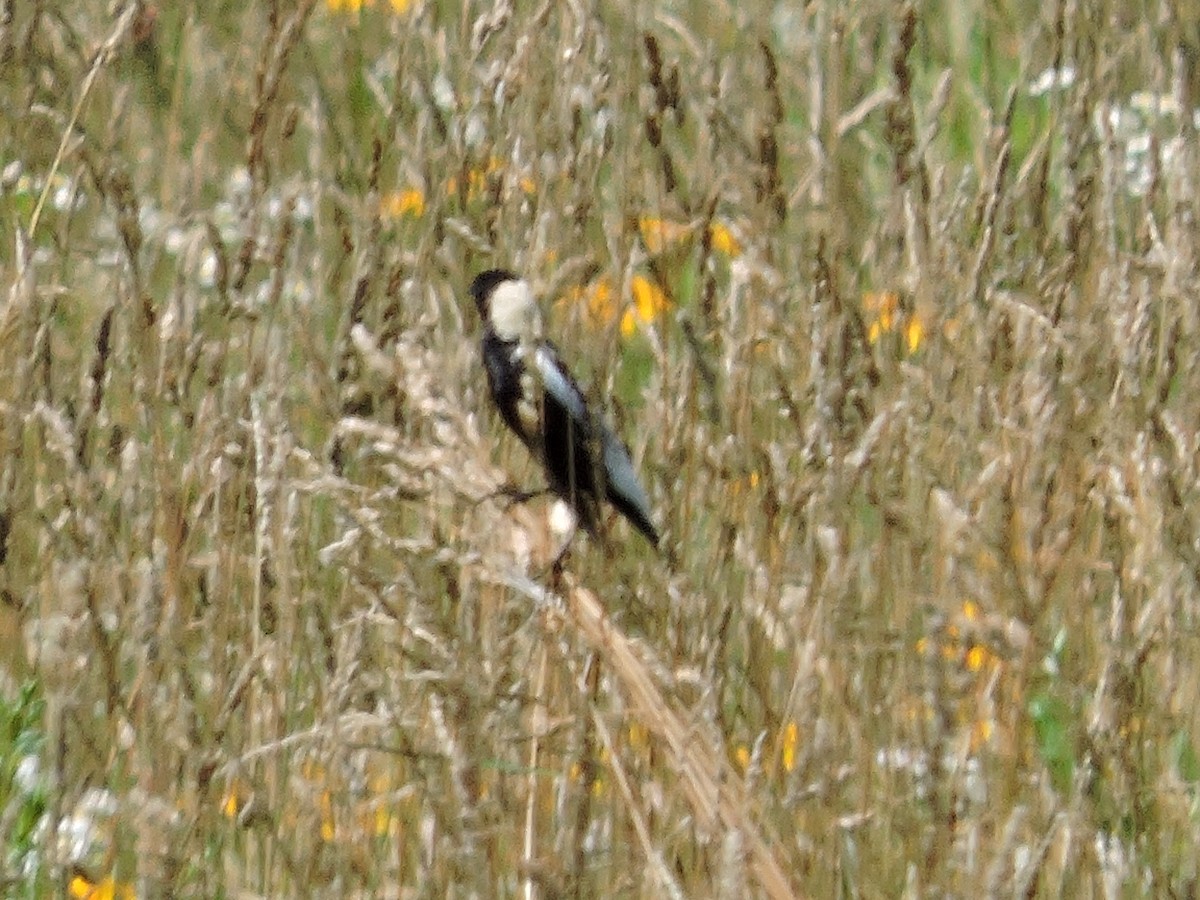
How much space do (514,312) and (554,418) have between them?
0.14m

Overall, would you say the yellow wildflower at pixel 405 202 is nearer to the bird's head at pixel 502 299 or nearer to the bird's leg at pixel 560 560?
the bird's head at pixel 502 299

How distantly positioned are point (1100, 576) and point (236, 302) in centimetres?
96

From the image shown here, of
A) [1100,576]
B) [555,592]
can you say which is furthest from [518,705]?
[1100,576]

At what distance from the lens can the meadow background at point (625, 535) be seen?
4.96 feet

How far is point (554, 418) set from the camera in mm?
2311

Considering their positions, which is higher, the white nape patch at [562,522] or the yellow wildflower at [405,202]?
the yellow wildflower at [405,202]

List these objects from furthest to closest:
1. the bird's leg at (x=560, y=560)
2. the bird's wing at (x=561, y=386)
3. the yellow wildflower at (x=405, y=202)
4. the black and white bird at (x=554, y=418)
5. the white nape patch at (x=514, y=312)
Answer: the yellow wildflower at (x=405, y=202) < the bird's wing at (x=561, y=386) < the black and white bird at (x=554, y=418) < the bird's leg at (x=560, y=560) < the white nape patch at (x=514, y=312)

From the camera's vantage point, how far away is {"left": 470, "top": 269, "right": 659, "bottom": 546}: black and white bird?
1940mm

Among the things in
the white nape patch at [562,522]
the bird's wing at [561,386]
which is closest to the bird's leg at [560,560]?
the white nape patch at [562,522]

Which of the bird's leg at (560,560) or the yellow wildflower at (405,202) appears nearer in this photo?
the bird's leg at (560,560)

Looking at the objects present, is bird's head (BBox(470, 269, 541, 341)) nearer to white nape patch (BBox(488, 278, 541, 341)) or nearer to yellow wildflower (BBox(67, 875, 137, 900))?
white nape patch (BBox(488, 278, 541, 341))

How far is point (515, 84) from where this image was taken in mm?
2070

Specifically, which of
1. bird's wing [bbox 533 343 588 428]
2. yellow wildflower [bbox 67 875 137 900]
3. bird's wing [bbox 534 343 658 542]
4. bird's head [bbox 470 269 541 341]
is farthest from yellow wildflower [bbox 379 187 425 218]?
yellow wildflower [bbox 67 875 137 900]

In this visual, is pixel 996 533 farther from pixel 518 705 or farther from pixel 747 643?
pixel 518 705
